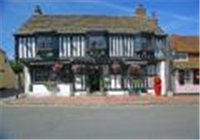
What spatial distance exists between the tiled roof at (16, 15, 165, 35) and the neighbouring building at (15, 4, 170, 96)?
0.07 m

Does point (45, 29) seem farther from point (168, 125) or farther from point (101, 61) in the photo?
point (168, 125)

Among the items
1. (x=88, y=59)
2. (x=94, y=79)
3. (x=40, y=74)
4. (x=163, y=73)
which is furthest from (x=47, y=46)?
(x=163, y=73)

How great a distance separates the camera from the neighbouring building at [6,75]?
41.2m

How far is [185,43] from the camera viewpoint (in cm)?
3547

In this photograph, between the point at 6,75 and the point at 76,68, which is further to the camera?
the point at 6,75

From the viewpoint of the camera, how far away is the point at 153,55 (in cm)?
3036

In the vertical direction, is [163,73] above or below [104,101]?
above

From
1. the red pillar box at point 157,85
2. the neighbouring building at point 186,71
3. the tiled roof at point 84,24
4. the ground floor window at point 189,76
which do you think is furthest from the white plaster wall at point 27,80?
the ground floor window at point 189,76

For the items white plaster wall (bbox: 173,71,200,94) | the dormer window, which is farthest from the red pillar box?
the dormer window

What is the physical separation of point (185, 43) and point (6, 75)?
17.8 metres

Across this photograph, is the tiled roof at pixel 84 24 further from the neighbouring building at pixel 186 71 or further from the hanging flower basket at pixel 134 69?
the neighbouring building at pixel 186 71

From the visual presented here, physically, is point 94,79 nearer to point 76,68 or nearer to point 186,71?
point 76,68

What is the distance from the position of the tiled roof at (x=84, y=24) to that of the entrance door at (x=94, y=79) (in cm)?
271

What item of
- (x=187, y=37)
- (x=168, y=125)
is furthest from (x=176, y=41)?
(x=168, y=125)
